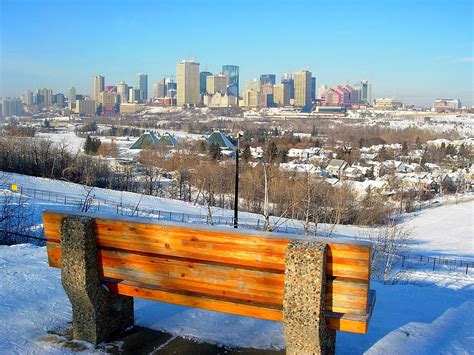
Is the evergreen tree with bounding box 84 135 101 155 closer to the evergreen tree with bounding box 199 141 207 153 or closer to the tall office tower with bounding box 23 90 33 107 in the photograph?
the evergreen tree with bounding box 199 141 207 153

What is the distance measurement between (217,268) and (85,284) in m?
1.11

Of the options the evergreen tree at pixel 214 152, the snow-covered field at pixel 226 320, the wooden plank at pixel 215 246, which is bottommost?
the evergreen tree at pixel 214 152

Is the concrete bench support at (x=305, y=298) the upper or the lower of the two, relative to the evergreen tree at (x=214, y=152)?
upper

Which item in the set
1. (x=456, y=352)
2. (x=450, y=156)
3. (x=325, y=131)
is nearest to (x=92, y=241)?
(x=456, y=352)

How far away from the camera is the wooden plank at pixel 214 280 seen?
3291mm

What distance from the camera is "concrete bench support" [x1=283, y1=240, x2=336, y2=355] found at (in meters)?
3.24

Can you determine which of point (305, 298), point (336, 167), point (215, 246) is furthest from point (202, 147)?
point (305, 298)

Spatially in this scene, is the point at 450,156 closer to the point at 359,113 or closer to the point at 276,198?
the point at 276,198

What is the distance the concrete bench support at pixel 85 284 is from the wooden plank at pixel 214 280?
4.5 inches

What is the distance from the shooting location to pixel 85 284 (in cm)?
400

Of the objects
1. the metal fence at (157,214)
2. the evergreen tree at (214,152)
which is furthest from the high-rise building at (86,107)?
the metal fence at (157,214)

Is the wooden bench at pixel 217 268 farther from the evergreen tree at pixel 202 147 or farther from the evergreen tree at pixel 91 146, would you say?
the evergreen tree at pixel 202 147

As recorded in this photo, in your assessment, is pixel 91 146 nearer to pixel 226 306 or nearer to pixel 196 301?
pixel 196 301

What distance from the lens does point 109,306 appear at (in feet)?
13.8
